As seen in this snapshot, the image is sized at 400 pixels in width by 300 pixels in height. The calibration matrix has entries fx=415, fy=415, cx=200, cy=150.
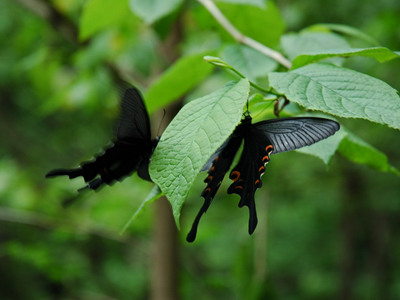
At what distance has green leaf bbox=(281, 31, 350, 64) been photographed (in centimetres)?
92

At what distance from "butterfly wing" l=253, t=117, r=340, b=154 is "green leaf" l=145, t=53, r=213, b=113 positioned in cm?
34

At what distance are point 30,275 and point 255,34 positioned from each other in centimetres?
683

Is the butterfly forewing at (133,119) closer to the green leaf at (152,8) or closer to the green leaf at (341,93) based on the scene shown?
the green leaf at (341,93)

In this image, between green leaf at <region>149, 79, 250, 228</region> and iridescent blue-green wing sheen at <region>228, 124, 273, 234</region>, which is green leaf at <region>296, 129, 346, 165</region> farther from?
green leaf at <region>149, 79, 250, 228</region>

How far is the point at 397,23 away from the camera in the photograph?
1.74 meters

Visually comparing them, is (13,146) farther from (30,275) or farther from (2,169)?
(2,169)

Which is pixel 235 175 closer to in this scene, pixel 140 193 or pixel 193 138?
pixel 193 138

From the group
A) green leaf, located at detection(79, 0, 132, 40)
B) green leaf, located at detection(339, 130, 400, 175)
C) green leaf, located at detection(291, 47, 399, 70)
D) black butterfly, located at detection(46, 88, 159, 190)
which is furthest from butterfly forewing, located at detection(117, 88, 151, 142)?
green leaf, located at detection(79, 0, 132, 40)

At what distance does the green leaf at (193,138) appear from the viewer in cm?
44

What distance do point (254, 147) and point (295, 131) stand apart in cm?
6

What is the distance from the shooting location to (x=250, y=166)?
23.6 inches

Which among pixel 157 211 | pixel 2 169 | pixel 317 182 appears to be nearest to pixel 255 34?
pixel 157 211

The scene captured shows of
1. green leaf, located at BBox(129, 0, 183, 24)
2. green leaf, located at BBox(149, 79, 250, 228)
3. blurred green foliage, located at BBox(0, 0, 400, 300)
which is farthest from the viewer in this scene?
blurred green foliage, located at BBox(0, 0, 400, 300)

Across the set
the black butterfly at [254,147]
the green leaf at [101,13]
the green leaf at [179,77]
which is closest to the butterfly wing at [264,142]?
the black butterfly at [254,147]
